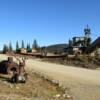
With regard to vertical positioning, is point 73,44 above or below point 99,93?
above

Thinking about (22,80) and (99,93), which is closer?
(99,93)

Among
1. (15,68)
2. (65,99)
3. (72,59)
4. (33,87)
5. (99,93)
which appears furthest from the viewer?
(72,59)

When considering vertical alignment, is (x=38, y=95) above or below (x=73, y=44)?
below

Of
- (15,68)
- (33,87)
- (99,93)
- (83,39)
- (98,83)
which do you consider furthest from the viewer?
(83,39)

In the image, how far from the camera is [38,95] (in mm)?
17906

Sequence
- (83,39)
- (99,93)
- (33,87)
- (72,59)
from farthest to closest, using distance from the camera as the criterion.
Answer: (83,39), (72,59), (33,87), (99,93)

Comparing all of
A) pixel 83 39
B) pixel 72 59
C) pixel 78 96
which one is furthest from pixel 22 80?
pixel 83 39

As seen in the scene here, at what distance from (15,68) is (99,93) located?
8.05 meters

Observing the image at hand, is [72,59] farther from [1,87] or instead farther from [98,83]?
[1,87]

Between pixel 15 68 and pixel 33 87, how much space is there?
5088mm

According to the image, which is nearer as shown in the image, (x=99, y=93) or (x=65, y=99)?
(x=65, y=99)

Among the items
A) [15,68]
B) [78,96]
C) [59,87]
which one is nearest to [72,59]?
[15,68]

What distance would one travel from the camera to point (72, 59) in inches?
1747

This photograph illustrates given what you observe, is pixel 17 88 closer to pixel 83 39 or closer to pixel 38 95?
pixel 38 95
